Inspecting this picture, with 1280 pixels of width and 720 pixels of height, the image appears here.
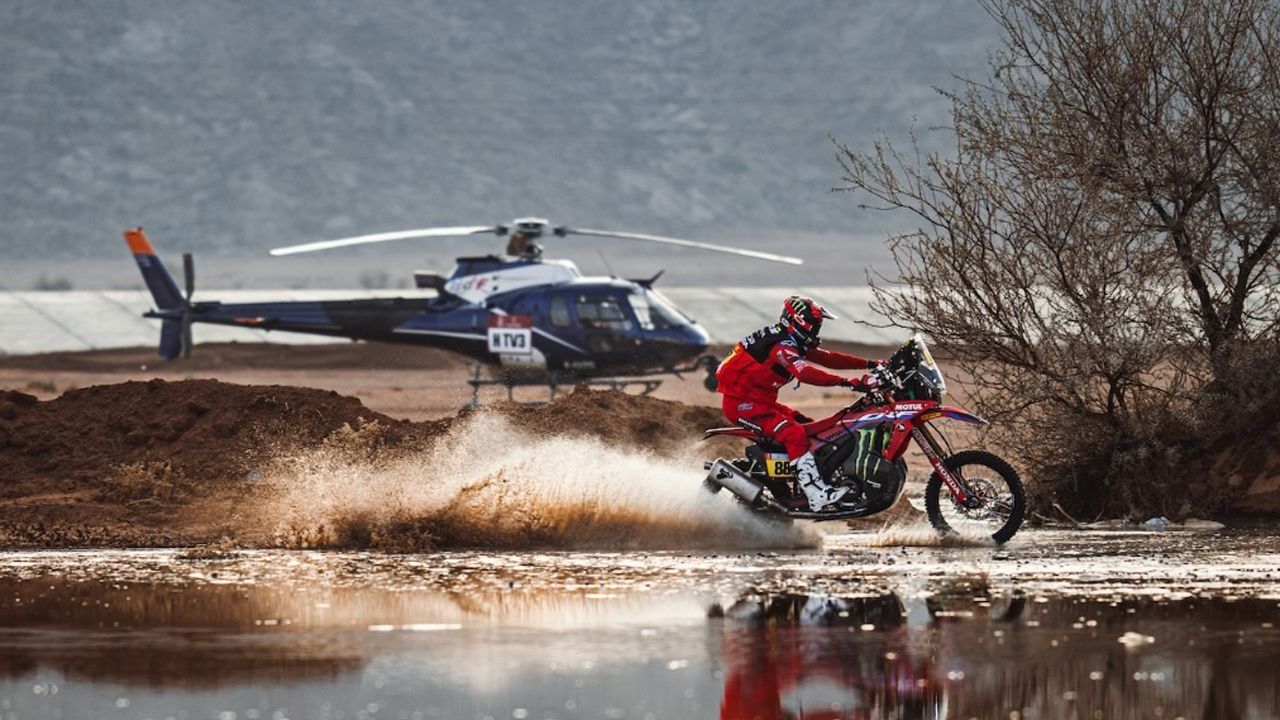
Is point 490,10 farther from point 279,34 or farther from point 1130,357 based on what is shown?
point 1130,357

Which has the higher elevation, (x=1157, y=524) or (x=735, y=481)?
(x=735, y=481)

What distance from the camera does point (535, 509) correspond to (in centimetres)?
1586

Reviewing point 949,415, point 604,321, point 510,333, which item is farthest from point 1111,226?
point 510,333

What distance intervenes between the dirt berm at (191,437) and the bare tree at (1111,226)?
407 centimetres

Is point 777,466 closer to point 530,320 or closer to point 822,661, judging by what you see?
point 822,661

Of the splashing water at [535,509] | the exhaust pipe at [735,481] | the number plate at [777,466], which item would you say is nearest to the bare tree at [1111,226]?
the number plate at [777,466]

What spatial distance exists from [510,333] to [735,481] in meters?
18.8

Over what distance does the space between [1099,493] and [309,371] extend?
44.4 m

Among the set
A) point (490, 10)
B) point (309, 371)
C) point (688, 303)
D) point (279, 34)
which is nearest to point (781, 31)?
point (490, 10)

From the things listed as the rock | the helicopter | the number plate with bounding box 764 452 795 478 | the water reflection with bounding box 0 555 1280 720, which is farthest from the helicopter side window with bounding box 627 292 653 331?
the water reflection with bounding box 0 555 1280 720

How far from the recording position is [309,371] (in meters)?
59.9

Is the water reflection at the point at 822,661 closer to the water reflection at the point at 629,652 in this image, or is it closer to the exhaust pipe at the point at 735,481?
the water reflection at the point at 629,652

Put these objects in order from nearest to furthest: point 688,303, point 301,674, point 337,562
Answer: point 301,674
point 337,562
point 688,303

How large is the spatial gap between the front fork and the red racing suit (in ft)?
2.34
